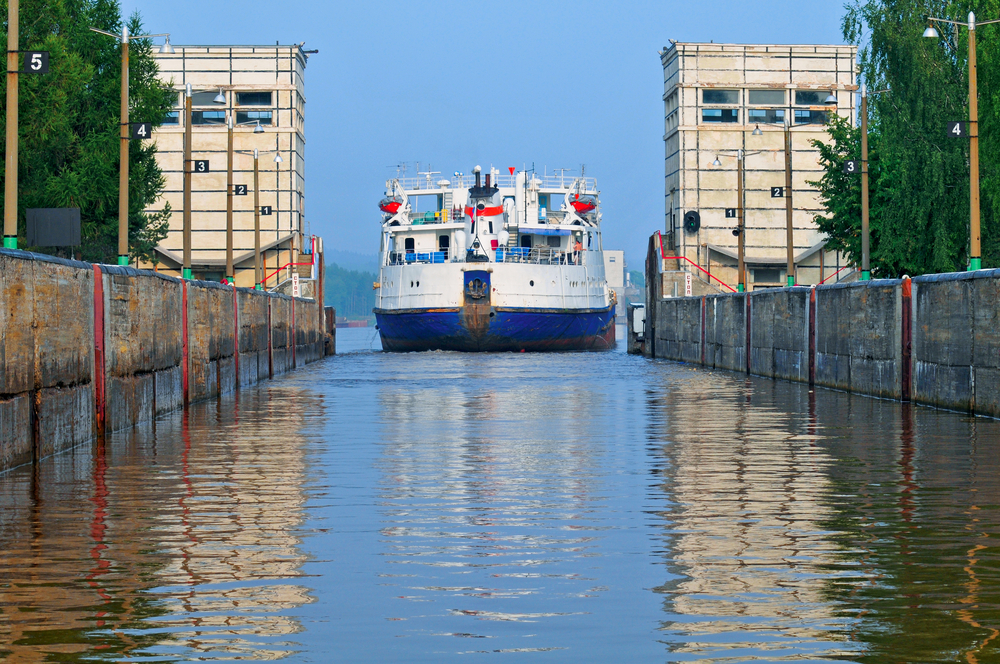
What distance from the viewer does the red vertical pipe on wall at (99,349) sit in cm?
1844

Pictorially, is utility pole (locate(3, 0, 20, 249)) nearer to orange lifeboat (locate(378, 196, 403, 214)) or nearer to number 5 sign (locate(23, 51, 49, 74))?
number 5 sign (locate(23, 51, 49, 74))

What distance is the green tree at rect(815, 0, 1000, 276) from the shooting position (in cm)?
4569

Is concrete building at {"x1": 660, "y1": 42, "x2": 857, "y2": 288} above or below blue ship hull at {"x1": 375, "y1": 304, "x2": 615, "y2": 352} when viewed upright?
above

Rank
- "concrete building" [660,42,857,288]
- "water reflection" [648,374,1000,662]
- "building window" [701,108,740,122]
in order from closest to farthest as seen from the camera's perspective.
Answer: "water reflection" [648,374,1000,662], "concrete building" [660,42,857,288], "building window" [701,108,740,122]

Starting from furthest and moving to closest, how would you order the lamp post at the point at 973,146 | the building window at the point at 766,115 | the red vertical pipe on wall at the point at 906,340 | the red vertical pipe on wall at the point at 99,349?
1. the building window at the point at 766,115
2. the lamp post at the point at 973,146
3. the red vertical pipe on wall at the point at 906,340
4. the red vertical pipe on wall at the point at 99,349

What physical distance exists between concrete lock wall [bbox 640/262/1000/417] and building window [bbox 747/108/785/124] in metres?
54.3

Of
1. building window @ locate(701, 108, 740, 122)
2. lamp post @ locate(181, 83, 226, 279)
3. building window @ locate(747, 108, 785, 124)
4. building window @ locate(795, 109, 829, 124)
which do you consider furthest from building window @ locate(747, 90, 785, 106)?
lamp post @ locate(181, 83, 226, 279)

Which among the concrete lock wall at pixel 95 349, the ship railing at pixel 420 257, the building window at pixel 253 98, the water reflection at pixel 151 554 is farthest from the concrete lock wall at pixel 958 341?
the building window at pixel 253 98

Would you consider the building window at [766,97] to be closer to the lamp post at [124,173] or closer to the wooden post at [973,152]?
the wooden post at [973,152]

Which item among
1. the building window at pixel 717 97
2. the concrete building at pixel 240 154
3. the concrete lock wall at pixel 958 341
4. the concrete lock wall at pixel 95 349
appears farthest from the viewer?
the building window at pixel 717 97

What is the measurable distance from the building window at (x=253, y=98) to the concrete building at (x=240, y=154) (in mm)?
63

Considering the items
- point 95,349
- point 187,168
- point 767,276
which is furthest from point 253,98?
point 95,349

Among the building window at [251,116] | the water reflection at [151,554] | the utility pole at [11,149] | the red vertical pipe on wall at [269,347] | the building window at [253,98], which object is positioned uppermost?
the building window at [253,98]

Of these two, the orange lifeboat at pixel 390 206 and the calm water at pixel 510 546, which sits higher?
the orange lifeboat at pixel 390 206
